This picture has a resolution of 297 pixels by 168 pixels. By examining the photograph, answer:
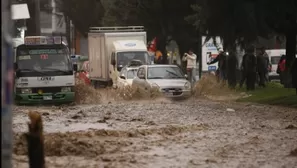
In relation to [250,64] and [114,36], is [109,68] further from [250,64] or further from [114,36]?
[250,64]

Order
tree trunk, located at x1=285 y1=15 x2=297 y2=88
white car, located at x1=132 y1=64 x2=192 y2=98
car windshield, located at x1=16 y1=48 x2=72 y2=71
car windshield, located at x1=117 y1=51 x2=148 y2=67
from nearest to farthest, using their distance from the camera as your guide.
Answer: car windshield, located at x1=16 y1=48 x2=72 y2=71
white car, located at x1=132 y1=64 x2=192 y2=98
tree trunk, located at x1=285 y1=15 x2=297 y2=88
car windshield, located at x1=117 y1=51 x2=148 y2=67

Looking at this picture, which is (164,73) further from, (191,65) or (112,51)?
(191,65)

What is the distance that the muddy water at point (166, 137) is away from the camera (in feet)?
41.2

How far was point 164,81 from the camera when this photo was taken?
30547mm

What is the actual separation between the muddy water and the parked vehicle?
2.84m

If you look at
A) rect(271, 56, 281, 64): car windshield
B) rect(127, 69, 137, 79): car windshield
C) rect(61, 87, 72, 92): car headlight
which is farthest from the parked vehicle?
rect(271, 56, 281, 64): car windshield

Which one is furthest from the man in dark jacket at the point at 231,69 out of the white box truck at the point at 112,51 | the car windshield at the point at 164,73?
the car windshield at the point at 164,73

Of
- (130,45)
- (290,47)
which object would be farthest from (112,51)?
(290,47)

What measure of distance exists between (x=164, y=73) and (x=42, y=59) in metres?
5.50

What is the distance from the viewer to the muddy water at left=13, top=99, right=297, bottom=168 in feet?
41.2

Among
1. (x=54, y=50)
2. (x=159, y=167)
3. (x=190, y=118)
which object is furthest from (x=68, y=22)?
(x=159, y=167)

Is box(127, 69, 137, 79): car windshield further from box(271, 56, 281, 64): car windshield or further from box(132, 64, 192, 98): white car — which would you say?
box(271, 56, 281, 64): car windshield

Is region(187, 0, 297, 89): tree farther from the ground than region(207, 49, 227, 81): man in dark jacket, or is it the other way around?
region(187, 0, 297, 89): tree

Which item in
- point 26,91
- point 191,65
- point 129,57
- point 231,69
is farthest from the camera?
point 191,65
